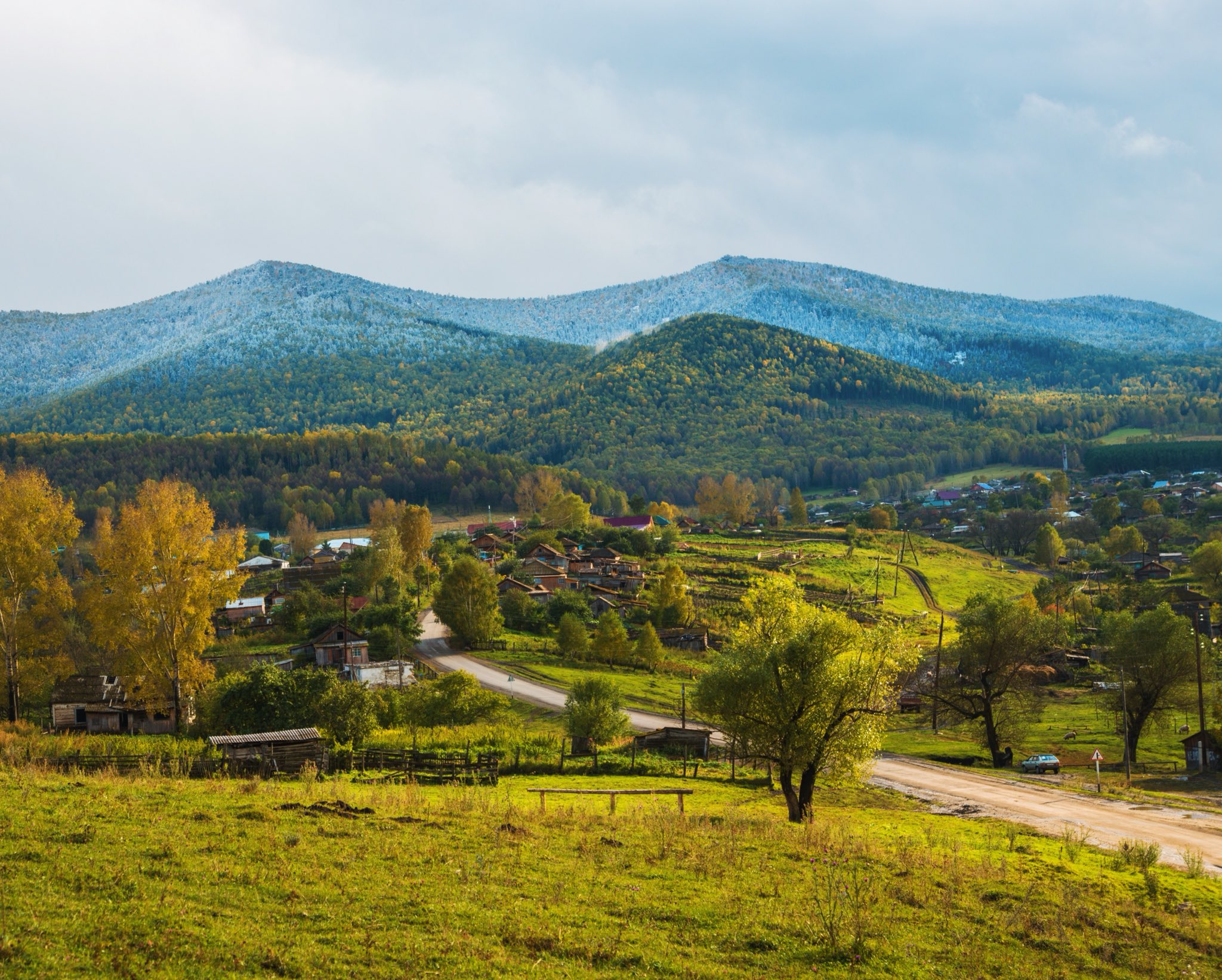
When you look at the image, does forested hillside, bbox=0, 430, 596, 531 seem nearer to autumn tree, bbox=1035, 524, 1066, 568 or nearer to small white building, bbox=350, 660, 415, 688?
autumn tree, bbox=1035, 524, 1066, 568

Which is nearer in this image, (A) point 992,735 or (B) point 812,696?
(B) point 812,696

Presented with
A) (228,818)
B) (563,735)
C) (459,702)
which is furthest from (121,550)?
(228,818)

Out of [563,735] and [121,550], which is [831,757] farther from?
[121,550]

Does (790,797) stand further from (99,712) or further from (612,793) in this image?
(99,712)

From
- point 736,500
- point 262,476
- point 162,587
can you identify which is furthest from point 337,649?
point 262,476

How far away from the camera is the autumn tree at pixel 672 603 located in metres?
87.6

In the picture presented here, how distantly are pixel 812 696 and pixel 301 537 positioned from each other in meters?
115

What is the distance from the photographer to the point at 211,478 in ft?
588

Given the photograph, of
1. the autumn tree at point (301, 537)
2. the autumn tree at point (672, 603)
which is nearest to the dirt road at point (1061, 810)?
the autumn tree at point (672, 603)

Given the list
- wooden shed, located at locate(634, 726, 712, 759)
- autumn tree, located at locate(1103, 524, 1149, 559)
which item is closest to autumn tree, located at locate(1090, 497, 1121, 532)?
autumn tree, located at locate(1103, 524, 1149, 559)

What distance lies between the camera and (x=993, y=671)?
48.5 meters

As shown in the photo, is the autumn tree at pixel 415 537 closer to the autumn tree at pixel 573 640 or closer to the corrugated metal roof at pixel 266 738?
the autumn tree at pixel 573 640

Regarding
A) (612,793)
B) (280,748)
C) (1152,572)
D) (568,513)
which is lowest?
(280,748)

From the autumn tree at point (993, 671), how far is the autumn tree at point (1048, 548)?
86651 mm
